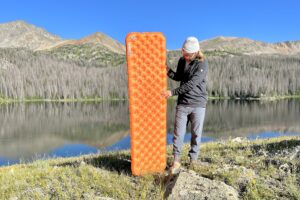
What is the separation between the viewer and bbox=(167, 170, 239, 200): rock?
6125 mm

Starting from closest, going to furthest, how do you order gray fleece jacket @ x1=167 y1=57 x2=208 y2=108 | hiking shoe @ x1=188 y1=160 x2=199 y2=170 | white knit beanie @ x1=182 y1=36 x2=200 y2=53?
1. white knit beanie @ x1=182 y1=36 x2=200 y2=53
2. gray fleece jacket @ x1=167 y1=57 x2=208 y2=108
3. hiking shoe @ x1=188 y1=160 x2=199 y2=170

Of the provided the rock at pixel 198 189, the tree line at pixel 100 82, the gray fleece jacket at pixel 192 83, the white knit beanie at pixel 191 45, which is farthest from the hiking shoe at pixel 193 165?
the tree line at pixel 100 82

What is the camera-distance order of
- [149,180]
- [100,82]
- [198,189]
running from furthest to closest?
1. [100,82]
2. [149,180]
3. [198,189]

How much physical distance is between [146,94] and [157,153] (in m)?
1.44

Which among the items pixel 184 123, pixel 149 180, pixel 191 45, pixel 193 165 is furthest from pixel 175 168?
pixel 191 45

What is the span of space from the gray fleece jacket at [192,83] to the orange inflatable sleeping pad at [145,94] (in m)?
0.41

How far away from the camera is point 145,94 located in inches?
309

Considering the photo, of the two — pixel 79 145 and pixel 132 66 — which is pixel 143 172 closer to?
pixel 132 66

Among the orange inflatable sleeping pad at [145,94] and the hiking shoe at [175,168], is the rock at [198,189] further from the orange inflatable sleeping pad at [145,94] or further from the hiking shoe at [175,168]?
the orange inflatable sleeping pad at [145,94]

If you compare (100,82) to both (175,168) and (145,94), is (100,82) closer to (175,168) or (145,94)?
(145,94)

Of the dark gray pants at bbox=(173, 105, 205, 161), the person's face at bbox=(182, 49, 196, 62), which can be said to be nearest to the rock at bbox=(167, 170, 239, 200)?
the dark gray pants at bbox=(173, 105, 205, 161)

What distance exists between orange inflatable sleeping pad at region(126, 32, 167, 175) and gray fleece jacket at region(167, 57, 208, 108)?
414mm

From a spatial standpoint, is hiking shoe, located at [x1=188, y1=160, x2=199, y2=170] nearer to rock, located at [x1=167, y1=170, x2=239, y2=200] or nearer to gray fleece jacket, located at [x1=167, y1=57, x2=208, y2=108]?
rock, located at [x1=167, y1=170, x2=239, y2=200]

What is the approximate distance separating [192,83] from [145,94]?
1.11m
